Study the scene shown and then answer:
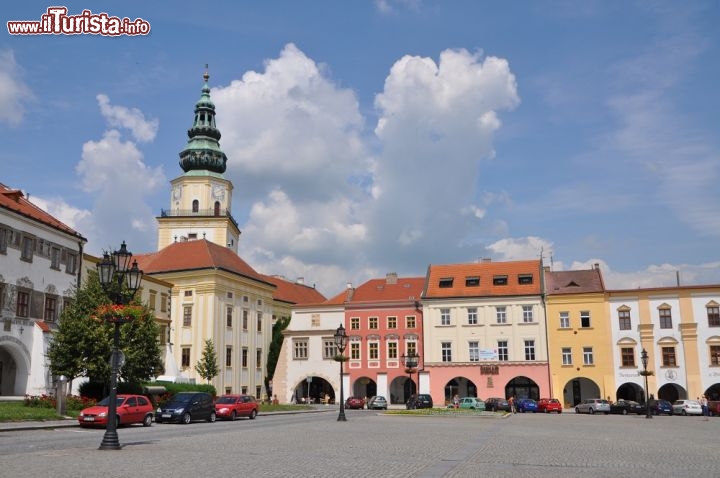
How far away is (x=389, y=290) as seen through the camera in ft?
223

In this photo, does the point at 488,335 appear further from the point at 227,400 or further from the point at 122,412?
the point at 122,412

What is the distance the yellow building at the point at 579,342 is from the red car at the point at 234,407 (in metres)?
29.8

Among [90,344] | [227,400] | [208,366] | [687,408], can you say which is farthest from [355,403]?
[90,344]

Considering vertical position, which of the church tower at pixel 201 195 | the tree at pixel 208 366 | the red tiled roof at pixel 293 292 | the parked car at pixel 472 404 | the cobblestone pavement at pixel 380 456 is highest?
the church tower at pixel 201 195

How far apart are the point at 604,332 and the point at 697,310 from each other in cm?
727

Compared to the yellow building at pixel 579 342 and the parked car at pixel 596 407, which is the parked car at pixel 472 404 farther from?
the yellow building at pixel 579 342

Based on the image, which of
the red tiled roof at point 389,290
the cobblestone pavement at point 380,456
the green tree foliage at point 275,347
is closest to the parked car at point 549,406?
the red tiled roof at point 389,290

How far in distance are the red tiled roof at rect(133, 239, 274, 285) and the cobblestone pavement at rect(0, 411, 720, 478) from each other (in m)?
39.0

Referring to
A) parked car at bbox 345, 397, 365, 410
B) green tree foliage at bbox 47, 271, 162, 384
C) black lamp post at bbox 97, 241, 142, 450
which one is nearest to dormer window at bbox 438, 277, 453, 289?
parked car at bbox 345, 397, 365, 410

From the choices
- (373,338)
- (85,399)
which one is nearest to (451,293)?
(373,338)

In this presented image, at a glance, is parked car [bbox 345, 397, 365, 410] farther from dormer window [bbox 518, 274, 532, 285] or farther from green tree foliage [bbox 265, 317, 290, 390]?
dormer window [bbox 518, 274, 532, 285]

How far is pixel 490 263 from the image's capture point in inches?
2581

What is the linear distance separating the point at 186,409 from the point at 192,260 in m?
32.7

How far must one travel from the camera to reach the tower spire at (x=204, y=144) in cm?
8475
